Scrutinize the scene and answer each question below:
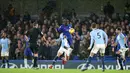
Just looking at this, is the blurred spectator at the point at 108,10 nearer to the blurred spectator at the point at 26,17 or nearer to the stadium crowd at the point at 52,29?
the stadium crowd at the point at 52,29

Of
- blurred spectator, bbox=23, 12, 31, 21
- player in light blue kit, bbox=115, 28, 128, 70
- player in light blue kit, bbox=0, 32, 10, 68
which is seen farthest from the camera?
blurred spectator, bbox=23, 12, 31, 21

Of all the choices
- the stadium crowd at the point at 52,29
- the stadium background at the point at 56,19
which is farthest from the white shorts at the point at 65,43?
the stadium background at the point at 56,19

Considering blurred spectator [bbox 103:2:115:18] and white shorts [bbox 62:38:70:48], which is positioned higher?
blurred spectator [bbox 103:2:115:18]

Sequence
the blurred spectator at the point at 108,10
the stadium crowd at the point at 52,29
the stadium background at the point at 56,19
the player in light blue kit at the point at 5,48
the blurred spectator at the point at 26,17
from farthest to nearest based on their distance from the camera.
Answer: the blurred spectator at the point at 108,10 → the blurred spectator at the point at 26,17 → the player in light blue kit at the point at 5,48 → the stadium background at the point at 56,19 → the stadium crowd at the point at 52,29

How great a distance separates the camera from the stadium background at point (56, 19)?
98.1 ft

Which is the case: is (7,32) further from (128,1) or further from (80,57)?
(128,1)

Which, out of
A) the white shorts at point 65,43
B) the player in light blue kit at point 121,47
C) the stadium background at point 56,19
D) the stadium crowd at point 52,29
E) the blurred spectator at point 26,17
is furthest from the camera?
the blurred spectator at point 26,17

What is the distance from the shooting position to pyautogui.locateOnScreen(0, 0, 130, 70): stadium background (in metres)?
29.9

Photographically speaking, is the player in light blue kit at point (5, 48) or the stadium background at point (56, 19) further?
the player in light blue kit at point (5, 48)

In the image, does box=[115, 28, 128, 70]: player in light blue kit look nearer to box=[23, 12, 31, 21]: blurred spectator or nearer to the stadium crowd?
the stadium crowd

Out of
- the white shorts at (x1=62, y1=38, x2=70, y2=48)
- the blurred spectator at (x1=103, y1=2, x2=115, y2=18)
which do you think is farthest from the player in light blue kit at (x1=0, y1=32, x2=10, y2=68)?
the blurred spectator at (x1=103, y1=2, x2=115, y2=18)

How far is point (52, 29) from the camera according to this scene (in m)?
31.2

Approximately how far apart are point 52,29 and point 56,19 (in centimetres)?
216

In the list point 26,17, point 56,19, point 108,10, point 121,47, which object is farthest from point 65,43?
point 108,10
